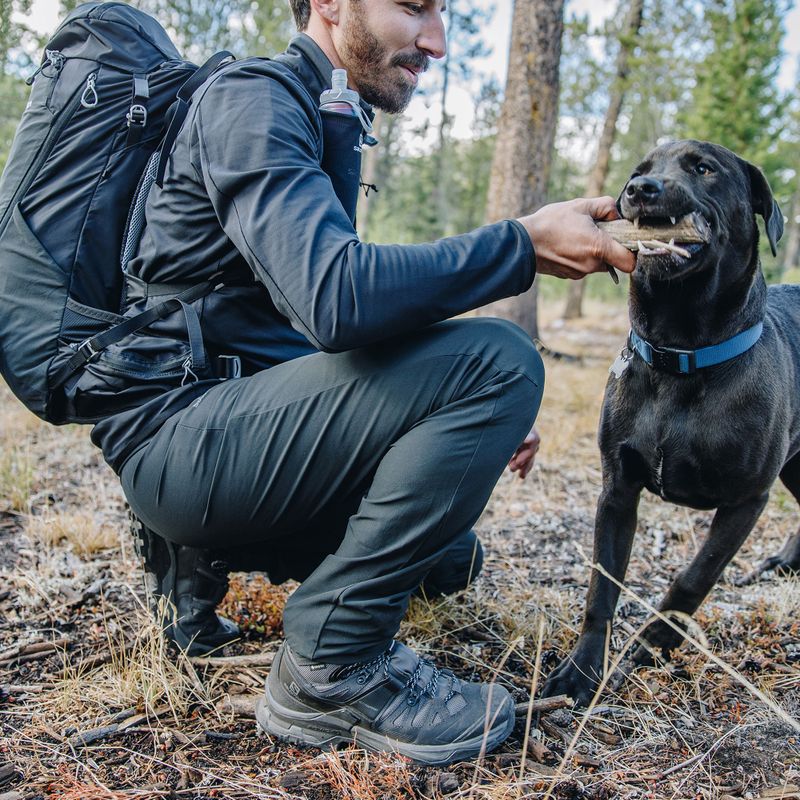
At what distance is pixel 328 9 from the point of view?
2.21 m

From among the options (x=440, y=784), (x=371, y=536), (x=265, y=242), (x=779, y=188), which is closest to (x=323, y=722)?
(x=440, y=784)

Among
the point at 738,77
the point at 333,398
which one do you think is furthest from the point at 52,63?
the point at 738,77

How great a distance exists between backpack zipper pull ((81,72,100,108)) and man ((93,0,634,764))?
269 millimetres

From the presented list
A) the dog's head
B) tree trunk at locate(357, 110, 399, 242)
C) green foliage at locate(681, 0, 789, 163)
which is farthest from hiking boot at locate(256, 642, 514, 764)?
green foliage at locate(681, 0, 789, 163)

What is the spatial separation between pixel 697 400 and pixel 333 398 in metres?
1.34

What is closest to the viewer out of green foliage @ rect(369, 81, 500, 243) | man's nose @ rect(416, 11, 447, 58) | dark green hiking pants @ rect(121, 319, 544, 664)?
dark green hiking pants @ rect(121, 319, 544, 664)

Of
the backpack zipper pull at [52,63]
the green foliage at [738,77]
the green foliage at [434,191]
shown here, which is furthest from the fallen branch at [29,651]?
the green foliage at [738,77]

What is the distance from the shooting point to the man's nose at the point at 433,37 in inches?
89.3

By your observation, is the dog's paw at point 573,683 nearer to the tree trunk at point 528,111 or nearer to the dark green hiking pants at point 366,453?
the dark green hiking pants at point 366,453

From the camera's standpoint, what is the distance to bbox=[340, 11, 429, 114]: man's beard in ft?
7.18

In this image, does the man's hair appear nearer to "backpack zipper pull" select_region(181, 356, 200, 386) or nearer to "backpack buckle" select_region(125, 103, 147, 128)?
"backpack buckle" select_region(125, 103, 147, 128)

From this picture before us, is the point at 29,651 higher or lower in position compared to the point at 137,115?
lower

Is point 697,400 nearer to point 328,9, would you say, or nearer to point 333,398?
point 333,398

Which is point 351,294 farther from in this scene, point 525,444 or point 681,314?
point 681,314
